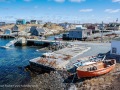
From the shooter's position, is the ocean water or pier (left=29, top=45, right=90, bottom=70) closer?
the ocean water

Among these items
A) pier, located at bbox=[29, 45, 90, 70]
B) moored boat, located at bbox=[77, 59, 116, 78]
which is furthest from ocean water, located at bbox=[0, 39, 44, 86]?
moored boat, located at bbox=[77, 59, 116, 78]

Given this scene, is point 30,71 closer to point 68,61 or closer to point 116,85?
point 68,61

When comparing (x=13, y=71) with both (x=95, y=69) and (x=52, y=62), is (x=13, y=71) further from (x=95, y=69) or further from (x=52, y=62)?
(x=95, y=69)

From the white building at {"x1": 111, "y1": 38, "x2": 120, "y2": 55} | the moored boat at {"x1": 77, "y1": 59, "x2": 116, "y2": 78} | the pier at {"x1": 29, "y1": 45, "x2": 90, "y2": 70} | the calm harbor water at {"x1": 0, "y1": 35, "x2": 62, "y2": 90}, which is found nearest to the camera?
the moored boat at {"x1": 77, "y1": 59, "x2": 116, "y2": 78}

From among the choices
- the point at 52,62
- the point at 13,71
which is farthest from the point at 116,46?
the point at 13,71

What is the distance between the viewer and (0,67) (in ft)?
99.2

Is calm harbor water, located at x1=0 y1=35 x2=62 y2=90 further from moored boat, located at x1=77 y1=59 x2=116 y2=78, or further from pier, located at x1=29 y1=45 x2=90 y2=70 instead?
moored boat, located at x1=77 y1=59 x2=116 y2=78

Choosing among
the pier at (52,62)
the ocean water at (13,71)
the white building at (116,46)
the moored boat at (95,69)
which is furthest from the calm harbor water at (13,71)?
the white building at (116,46)

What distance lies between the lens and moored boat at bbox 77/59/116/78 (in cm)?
2192

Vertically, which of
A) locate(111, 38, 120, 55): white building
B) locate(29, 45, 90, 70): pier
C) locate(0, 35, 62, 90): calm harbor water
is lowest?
locate(0, 35, 62, 90): calm harbor water

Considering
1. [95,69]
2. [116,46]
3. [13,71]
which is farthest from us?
[116,46]

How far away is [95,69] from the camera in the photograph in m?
23.2

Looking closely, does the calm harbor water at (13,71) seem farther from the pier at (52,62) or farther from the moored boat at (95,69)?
the moored boat at (95,69)

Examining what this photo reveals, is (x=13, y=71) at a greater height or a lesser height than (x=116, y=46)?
lesser
